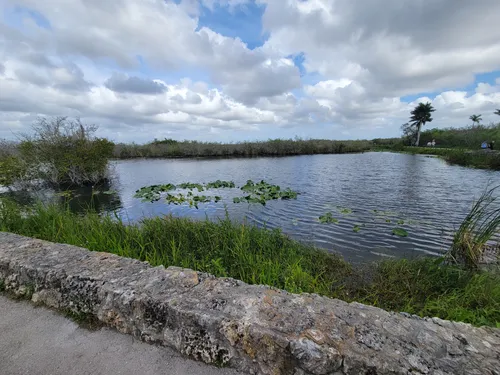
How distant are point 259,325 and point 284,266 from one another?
2267 millimetres

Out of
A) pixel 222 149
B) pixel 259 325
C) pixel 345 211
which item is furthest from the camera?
pixel 222 149

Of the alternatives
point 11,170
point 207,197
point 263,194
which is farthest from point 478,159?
point 11,170

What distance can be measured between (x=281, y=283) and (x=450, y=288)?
2.30m

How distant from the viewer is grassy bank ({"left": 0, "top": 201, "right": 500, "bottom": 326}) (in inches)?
116

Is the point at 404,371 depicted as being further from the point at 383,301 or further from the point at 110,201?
the point at 110,201

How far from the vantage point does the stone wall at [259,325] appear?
1402 mm

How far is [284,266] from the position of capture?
3773 mm

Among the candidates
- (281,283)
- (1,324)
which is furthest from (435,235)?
(1,324)

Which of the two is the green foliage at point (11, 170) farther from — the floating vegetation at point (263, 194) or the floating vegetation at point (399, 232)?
the floating vegetation at point (399, 232)

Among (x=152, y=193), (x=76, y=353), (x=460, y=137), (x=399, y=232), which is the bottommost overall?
(x=152, y=193)

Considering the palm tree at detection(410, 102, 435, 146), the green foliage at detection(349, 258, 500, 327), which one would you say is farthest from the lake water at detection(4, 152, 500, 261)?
the palm tree at detection(410, 102, 435, 146)

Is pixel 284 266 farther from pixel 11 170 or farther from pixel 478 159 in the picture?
pixel 478 159

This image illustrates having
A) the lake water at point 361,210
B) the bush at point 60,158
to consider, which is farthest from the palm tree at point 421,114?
the bush at point 60,158

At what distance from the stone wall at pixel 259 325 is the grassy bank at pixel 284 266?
3.49ft
